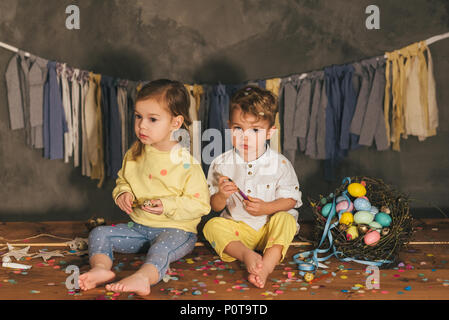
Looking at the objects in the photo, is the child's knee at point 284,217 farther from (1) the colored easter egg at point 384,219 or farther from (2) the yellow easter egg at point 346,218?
(1) the colored easter egg at point 384,219

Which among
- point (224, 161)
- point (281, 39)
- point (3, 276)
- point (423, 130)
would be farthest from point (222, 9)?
point (3, 276)

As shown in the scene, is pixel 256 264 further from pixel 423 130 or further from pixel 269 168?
pixel 423 130

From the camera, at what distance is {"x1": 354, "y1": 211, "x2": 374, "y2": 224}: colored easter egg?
2.03 metres

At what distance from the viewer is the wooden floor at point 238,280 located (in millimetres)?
1687

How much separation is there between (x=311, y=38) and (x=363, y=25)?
0.30 meters

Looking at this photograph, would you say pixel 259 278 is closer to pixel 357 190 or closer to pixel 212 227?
pixel 212 227

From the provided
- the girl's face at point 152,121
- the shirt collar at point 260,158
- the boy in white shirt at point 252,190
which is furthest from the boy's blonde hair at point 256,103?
the girl's face at point 152,121

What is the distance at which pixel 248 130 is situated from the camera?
2062mm

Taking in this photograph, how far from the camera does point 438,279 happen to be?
1.83 meters

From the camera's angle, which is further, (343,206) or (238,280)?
(343,206)

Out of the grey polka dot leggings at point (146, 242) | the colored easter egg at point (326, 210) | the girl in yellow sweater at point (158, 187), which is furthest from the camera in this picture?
the colored easter egg at point (326, 210)

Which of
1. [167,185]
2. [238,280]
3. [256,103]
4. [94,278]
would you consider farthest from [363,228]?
[94,278]

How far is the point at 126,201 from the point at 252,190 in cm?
54
